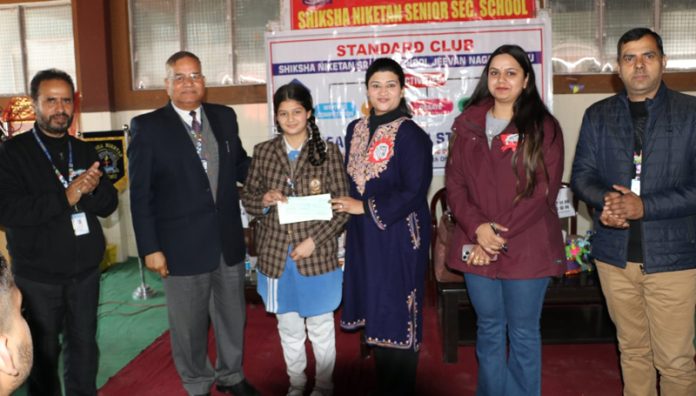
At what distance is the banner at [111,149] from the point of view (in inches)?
188

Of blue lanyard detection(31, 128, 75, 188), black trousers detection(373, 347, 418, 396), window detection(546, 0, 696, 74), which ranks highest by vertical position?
window detection(546, 0, 696, 74)

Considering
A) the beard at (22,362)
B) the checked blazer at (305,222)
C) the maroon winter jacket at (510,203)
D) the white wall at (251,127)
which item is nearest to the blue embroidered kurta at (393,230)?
the checked blazer at (305,222)

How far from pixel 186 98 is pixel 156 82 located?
141 inches

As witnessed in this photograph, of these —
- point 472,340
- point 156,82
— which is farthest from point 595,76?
point 156,82

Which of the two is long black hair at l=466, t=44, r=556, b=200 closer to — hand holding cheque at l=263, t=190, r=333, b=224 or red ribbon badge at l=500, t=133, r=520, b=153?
red ribbon badge at l=500, t=133, r=520, b=153

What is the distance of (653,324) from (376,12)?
139 inches

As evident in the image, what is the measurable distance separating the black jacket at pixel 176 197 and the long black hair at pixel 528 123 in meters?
1.34

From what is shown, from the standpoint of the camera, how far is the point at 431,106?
4.82m

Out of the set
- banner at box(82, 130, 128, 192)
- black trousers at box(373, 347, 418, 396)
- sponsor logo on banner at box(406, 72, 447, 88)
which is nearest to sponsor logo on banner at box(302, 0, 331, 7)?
sponsor logo on banner at box(406, 72, 447, 88)

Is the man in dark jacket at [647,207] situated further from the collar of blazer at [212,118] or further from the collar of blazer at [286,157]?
the collar of blazer at [212,118]

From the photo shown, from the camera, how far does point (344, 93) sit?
4.78 m

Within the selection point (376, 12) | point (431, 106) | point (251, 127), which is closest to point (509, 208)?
point (431, 106)

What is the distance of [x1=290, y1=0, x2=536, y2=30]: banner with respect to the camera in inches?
187

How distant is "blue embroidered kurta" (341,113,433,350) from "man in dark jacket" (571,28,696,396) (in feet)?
2.28
